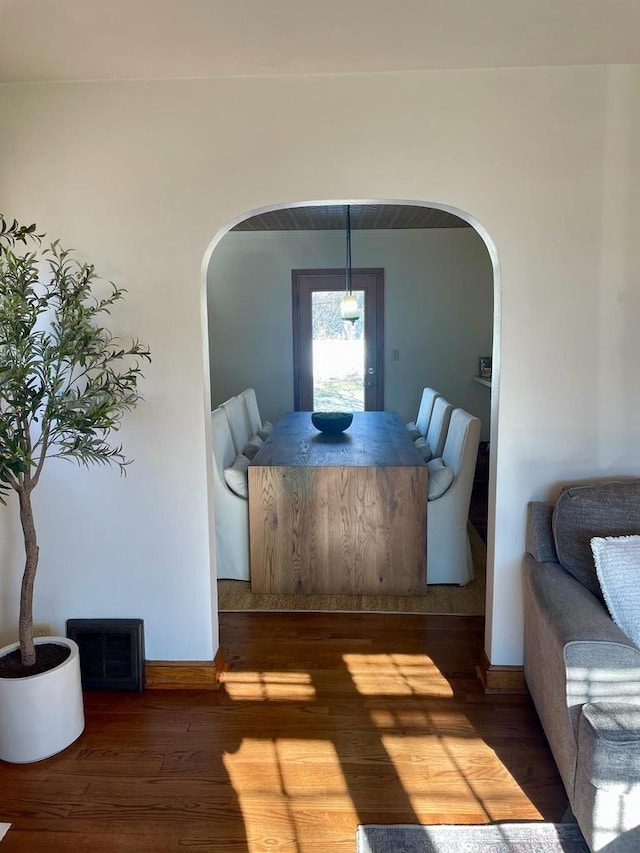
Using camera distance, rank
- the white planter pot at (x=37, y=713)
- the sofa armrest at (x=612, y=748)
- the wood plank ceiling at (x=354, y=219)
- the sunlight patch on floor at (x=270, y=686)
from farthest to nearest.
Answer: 1. the wood plank ceiling at (x=354, y=219)
2. the sunlight patch on floor at (x=270, y=686)
3. the white planter pot at (x=37, y=713)
4. the sofa armrest at (x=612, y=748)

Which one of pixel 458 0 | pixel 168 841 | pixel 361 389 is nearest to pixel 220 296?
pixel 361 389

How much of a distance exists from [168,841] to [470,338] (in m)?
5.27

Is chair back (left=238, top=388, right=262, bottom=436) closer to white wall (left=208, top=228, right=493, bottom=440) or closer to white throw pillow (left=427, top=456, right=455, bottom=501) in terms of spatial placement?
white wall (left=208, top=228, right=493, bottom=440)

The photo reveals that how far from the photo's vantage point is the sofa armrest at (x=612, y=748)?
60.4 inches

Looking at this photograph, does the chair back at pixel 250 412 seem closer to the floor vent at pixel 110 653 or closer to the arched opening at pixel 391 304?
the arched opening at pixel 391 304

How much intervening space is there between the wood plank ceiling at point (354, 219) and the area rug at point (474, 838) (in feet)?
13.5

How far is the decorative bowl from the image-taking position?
4.28 meters

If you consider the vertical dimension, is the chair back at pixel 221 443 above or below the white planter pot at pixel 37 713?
above

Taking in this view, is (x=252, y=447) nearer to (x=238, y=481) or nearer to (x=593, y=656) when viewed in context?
(x=238, y=481)

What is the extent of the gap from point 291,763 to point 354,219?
180 inches

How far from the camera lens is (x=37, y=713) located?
2131 millimetres

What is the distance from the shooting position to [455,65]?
7.20 feet

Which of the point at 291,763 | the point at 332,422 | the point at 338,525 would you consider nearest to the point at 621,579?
the point at 291,763

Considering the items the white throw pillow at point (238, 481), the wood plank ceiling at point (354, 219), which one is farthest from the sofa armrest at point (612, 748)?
the wood plank ceiling at point (354, 219)
